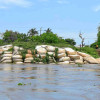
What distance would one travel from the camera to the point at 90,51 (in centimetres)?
4788

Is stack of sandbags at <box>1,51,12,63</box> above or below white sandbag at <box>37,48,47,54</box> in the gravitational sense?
below

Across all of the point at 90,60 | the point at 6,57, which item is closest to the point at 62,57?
the point at 90,60

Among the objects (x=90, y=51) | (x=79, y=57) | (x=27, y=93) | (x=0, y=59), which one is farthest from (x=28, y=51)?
(x=27, y=93)

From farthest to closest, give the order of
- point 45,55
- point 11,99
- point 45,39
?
point 45,39 → point 45,55 → point 11,99

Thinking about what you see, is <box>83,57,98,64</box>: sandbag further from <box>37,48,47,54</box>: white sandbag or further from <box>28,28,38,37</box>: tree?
<box>28,28,38,37</box>: tree

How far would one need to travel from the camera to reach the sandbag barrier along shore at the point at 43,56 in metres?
38.5

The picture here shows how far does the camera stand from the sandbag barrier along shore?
3851 cm

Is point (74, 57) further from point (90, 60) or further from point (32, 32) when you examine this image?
point (32, 32)

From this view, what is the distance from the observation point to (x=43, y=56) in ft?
127

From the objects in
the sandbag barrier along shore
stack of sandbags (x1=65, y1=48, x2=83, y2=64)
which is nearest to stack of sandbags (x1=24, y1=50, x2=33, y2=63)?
the sandbag barrier along shore

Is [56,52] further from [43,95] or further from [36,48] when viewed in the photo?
[43,95]

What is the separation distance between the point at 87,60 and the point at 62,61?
3.63 m

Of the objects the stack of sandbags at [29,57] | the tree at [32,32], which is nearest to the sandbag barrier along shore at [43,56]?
the stack of sandbags at [29,57]

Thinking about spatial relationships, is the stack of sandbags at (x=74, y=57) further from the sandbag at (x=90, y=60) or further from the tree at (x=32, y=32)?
the tree at (x=32, y=32)
